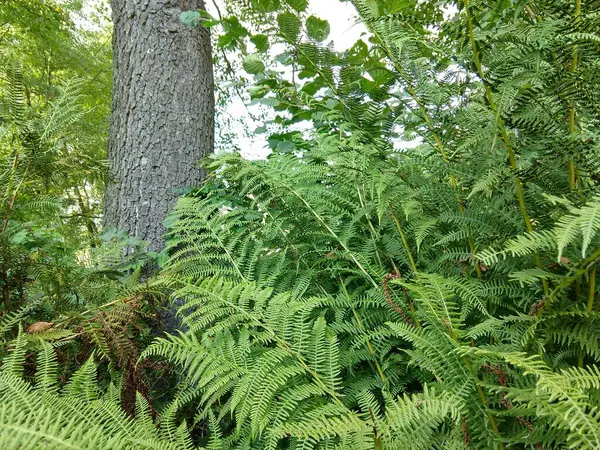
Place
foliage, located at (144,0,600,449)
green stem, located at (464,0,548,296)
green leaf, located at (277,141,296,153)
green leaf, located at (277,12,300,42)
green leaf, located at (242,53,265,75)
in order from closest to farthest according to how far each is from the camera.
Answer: foliage, located at (144,0,600,449) < green stem, located at (464,0,548,296) < green leaf, located at (277,12,300,42) < green leaf, located at (242,53,265,75) < green leaf, located at (277,141,296,153)

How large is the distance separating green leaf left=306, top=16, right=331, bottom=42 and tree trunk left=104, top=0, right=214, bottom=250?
1143 mm

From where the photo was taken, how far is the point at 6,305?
115cm

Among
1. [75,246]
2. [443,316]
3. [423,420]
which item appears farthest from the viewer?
[75,246]

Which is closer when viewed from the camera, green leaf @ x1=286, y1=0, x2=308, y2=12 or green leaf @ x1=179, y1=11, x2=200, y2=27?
green leaf @ x1=286, y1=0, x2=308, y2=12

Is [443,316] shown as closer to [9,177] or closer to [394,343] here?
[394,343]

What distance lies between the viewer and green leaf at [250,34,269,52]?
4.83ft

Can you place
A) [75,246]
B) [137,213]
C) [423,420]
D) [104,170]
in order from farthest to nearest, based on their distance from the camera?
[137,213] → [75,246] → [104,170] → [423,420]

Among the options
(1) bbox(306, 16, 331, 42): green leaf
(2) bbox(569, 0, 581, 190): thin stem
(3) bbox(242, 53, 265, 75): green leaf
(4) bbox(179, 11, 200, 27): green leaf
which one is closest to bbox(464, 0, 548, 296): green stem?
(2) bbox(569, 0, 581, 190): thin stem

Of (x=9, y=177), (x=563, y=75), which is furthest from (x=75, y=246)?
(x=563, y=75)

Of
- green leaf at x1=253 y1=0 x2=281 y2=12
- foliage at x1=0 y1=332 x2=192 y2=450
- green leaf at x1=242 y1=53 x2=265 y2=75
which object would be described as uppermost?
green leaf at x1=253 y1=0 x2=281 y2=12

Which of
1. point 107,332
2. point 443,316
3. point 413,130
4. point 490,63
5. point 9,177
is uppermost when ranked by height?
point 490,63

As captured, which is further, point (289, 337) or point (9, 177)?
point (9, 177)

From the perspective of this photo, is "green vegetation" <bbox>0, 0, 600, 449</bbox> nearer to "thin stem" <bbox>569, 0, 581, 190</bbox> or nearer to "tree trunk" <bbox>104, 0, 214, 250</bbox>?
"thin stem" <bbox>569, 0, 581, 190</bbox>

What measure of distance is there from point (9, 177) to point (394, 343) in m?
1.33
